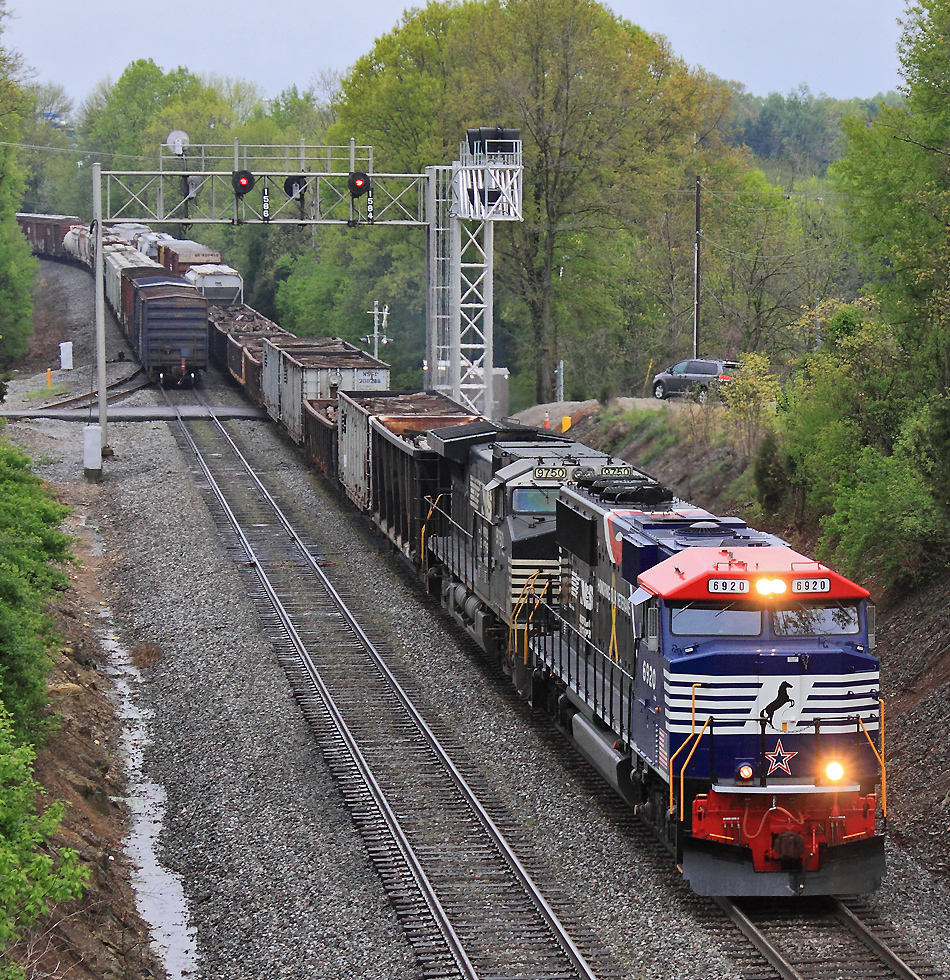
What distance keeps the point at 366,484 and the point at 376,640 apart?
7854 mm

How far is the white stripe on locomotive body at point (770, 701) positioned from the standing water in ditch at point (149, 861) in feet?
17.5

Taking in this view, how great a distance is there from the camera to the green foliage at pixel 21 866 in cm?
948

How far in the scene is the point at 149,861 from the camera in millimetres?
14867

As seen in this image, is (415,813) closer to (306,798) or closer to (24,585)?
(306,798)

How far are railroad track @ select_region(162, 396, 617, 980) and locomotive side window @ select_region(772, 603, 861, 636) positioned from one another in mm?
3411

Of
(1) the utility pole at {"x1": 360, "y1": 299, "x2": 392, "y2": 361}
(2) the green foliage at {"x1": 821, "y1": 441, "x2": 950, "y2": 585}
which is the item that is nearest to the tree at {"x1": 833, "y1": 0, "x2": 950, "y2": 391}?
(2) the green foliage at {"x1": 821, "y1": 441, "x2": 950, "y2": 585}

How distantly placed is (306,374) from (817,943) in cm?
2817

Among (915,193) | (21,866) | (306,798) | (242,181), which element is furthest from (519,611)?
(242,181)

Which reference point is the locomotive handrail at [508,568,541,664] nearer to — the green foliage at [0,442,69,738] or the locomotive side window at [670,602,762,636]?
the locomotive side window at [670,602,762,636]

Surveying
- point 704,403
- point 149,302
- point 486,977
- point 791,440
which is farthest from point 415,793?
point 149,302

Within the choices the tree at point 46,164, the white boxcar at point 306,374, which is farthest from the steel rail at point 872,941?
the tree at point 46,164

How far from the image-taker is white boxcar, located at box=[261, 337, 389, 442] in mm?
37781

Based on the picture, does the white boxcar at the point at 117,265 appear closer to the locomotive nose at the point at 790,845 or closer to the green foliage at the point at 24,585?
the green foliage at the point at 24,585

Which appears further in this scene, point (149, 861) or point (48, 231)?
point (48, 231)
